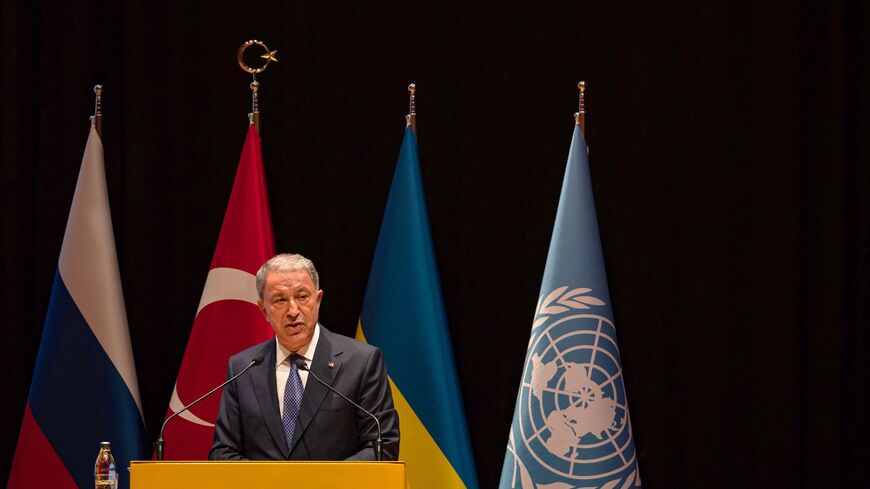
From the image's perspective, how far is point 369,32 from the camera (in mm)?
4555

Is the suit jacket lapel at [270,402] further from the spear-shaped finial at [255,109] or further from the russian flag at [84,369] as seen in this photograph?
the spear-shaped finial at [255,109]

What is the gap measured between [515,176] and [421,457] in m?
1.21

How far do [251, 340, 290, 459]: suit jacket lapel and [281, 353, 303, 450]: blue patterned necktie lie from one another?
0.02 m

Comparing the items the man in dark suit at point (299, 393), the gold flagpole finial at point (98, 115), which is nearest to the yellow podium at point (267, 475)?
the man in dark suit at point (299, 393)

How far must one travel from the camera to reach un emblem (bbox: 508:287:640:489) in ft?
12.3

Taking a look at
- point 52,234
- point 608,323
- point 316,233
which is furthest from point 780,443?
point 52,234

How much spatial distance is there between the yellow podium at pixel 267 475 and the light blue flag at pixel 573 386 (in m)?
1.56

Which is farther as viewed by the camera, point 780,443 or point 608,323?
point 780,443

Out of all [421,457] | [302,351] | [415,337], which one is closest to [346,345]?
[302,351]

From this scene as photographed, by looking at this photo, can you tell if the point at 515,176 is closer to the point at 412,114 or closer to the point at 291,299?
the point at 412,114

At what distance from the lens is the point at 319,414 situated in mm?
3146

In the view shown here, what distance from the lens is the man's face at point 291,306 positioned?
3250 mm

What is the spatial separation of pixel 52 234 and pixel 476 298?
69.7 inches

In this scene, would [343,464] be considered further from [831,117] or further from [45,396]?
[831,117]
